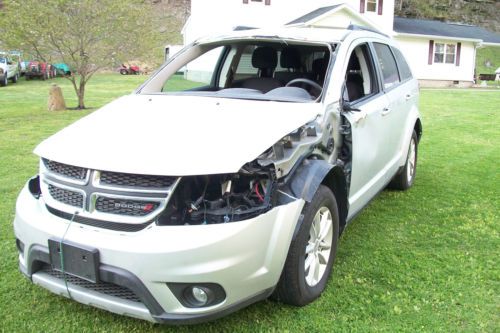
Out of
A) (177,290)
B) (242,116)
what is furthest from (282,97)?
(177,290)

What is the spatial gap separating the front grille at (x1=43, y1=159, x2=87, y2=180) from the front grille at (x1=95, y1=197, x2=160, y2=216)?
19 centimetres

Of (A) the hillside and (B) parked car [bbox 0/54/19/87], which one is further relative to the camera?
(A) the hillside

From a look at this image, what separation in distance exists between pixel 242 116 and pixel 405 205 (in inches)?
115

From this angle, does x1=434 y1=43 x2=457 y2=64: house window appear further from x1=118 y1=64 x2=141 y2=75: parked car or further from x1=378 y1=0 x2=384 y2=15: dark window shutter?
x1=118 y1=64 x2=141 y2=75: parked car

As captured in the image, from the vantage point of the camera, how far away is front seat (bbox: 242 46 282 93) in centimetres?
472

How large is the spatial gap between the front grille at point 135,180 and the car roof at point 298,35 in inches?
84.9

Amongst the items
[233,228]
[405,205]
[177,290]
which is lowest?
[405,205]

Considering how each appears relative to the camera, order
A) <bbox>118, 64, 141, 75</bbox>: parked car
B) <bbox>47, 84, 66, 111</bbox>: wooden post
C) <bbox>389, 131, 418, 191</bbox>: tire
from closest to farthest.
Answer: <bbox>389, 131, 418, 191</bbox>: tire, <bbox>47, 84, 66, 111</bbox>: wooden post, <bbox>118, 64, 141, 75</bbox>: parked car

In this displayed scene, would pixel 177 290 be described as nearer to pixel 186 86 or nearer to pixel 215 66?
pixel 186 86

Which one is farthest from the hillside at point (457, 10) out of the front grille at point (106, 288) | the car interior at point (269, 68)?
the front grille at point (106, 288)

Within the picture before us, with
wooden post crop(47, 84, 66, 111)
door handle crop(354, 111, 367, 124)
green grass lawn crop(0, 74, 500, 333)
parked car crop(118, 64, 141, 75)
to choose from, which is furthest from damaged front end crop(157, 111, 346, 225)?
parked car crop(118, 64, 141, 75)

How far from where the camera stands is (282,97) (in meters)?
3.70

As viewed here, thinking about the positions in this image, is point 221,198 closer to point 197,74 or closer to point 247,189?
point 247,189

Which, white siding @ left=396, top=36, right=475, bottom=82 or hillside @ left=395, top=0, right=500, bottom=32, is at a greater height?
hillside @ left=395, top=0, right=500, bottom=32
